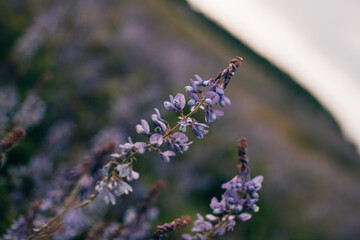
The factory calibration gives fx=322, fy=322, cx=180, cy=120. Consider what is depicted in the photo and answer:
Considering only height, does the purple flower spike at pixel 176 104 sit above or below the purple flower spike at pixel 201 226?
above

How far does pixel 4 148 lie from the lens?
147cm

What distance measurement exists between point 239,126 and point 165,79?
8.98 ft

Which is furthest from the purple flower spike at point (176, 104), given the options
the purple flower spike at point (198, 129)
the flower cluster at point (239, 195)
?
the flower cluster at point (239, 195)

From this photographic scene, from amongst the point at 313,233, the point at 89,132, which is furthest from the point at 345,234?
the point at 89,132

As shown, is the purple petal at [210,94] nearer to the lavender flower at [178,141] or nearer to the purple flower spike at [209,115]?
the purple flower spike at [209,115]

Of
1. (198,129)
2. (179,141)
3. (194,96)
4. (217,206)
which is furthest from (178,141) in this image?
(217,206)

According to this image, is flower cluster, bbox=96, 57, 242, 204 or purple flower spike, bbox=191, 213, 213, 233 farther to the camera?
purple flower spike, bbox=191, 213, 213, 233

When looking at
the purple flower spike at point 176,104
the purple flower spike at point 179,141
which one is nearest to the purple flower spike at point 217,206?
the purple flower spike at point 179,141

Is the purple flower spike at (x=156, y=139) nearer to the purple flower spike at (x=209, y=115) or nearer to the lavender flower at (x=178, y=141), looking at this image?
the lavender flower at (x=178, y=141)

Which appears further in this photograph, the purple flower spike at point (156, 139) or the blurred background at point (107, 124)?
the blurred background at point (107, 124)

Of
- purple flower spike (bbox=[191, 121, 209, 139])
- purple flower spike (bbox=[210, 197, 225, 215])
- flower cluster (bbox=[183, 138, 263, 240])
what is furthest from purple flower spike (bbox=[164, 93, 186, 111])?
purple flower spike (bbox=[210, 197, 225, 215])

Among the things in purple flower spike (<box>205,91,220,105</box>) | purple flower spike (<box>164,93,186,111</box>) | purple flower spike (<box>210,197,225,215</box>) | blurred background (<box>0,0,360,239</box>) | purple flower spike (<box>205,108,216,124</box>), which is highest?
blurred background (<box>0,0,360,239</box>)

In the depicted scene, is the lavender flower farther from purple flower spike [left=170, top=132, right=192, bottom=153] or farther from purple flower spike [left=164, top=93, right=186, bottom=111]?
purple flower spike [left=164, top=93, right=186, bottom=111]

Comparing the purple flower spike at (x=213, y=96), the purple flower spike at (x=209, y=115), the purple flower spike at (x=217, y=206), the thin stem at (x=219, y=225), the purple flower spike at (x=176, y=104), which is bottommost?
the thin stem at (x=219, y=225)
